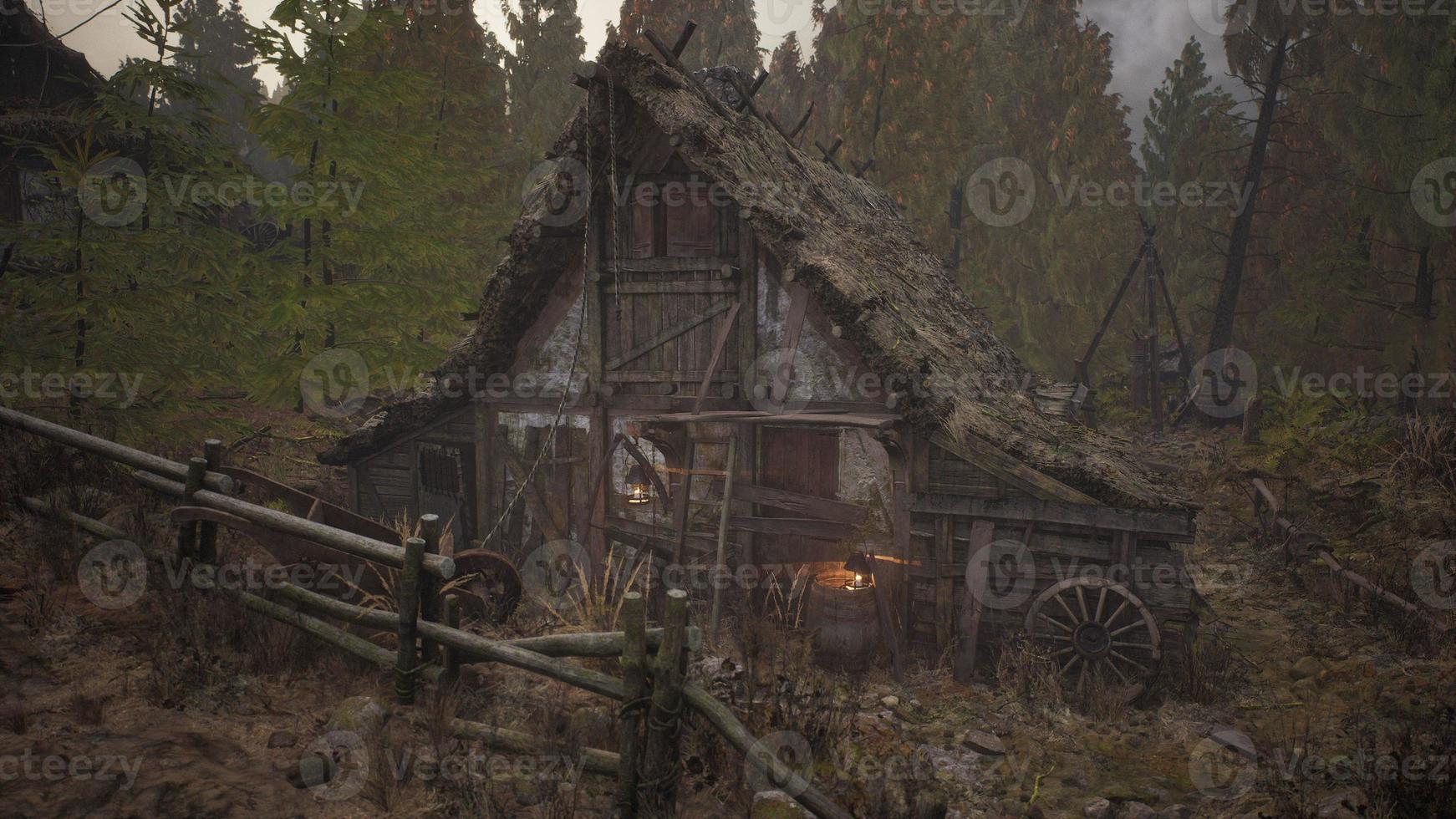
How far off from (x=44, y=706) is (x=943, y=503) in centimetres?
715

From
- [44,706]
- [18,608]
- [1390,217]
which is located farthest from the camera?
[1390,217]

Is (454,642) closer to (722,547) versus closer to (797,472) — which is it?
(722,547)

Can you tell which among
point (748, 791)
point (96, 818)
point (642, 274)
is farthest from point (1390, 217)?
point (96, 818)

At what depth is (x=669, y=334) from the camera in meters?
9.30

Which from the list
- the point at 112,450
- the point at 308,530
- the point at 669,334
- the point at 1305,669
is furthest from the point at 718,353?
the point at 1305,669

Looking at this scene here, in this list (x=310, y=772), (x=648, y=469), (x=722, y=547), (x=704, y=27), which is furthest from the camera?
(x=704, y=27)

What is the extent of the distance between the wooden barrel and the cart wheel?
3.04m

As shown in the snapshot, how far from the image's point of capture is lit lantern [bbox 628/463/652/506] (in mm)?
9353

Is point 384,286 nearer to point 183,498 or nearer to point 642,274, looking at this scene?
point 642,274

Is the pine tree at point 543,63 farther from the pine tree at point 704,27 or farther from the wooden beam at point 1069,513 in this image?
the wooden beam at point 1069,513

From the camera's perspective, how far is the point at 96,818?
3.74 m

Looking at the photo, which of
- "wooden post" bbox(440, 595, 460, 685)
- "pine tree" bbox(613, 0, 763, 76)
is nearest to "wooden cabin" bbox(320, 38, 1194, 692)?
"wooden post" bbox(440, 595, 460, 685)

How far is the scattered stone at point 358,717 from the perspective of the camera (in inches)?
186

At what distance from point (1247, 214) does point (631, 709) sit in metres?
22.5
